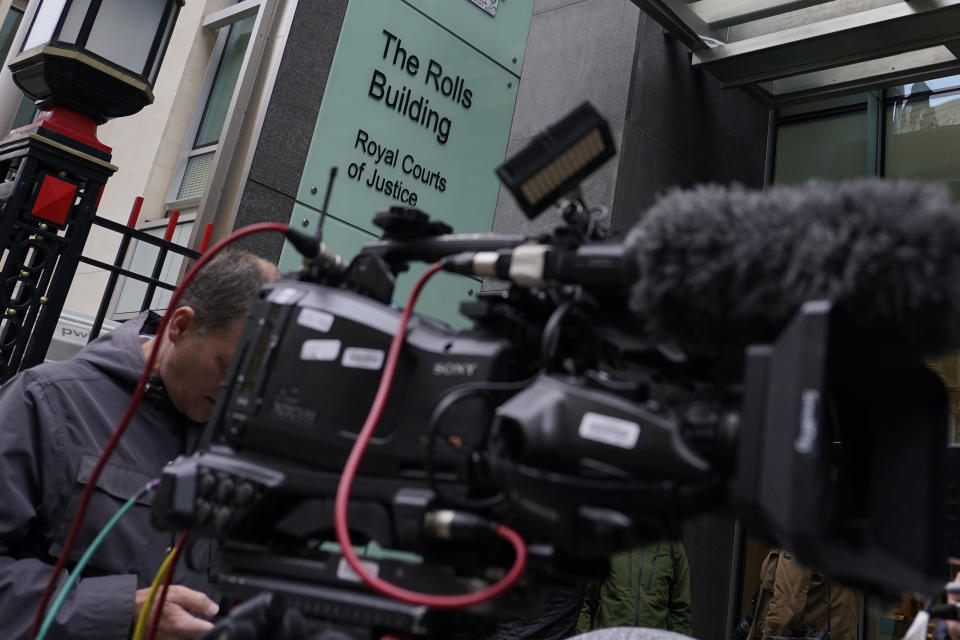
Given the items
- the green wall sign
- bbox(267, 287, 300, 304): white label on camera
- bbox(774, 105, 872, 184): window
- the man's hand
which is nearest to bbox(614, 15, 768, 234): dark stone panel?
bbox(774, 105, 872, 184): window

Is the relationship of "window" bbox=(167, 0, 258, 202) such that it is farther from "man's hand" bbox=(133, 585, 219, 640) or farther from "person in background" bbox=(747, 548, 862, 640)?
"man's hand" bbox=(133, 585, 219, 640)

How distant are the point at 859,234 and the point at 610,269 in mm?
310

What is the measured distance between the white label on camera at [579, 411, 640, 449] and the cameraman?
1.13 m

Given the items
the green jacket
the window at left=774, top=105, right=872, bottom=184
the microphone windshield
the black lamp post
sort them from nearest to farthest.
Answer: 1. the microphone windshield
2. the black lamp post
3. the green jacket
4. the window at left=774, top=105, right=872, bottom=184

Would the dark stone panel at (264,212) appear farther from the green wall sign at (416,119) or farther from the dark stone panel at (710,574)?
the dark stone panel at (710,574)

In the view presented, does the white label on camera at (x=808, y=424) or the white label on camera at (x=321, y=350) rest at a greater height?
the white label on camera at (x=321, y=350)

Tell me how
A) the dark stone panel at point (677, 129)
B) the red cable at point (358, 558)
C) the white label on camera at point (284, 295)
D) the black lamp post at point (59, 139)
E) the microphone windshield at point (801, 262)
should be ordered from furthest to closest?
the dark stone panel at point (677, 129), the black lamp post at point (59, 139), the white label on camera at point (284, 295), the red cable at point (358, 558), the microphone windshield at point (801, 262)

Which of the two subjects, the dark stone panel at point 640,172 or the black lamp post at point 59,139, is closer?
the black lamp post at point 59,139

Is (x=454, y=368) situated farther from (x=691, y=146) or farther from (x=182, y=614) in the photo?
(x=691, y=146)

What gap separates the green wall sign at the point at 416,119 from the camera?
15.7 feet

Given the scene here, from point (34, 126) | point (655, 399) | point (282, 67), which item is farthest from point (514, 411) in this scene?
point (282, 67)

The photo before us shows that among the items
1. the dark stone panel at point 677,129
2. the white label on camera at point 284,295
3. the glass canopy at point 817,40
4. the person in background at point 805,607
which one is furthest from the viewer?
the dark stone panel at point 677,129

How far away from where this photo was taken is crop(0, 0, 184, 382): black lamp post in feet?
10.5

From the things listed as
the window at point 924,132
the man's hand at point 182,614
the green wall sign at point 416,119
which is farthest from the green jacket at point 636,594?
the window at point 924,132
